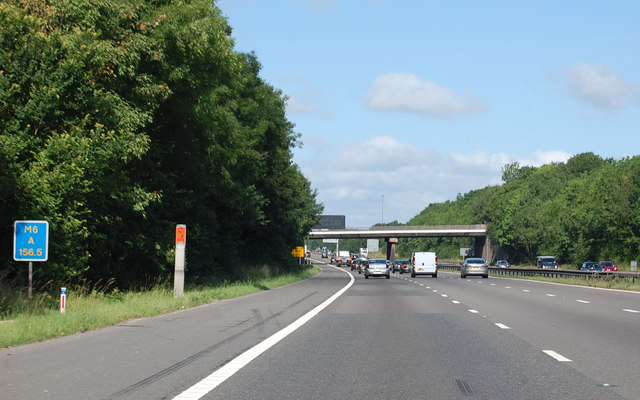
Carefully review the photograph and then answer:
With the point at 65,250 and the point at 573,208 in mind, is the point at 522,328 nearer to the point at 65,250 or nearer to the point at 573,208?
the point at 65,250

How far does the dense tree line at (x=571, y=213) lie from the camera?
91.9m

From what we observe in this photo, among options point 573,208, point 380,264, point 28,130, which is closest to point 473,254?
point 573,208

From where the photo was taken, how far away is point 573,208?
357 feet

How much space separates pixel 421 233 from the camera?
135 m

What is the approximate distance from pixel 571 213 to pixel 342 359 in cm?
9903

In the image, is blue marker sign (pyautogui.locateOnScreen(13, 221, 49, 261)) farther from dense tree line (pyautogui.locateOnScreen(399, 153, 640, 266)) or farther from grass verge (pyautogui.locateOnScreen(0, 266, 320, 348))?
dense tree line (pyautogui.locateOnScreen(399, 153, 640, 266))

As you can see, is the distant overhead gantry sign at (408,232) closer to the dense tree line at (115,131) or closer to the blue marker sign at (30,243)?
the dense tree line at (115,131)

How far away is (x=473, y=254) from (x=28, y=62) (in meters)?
142

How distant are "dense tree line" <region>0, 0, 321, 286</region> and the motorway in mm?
4891

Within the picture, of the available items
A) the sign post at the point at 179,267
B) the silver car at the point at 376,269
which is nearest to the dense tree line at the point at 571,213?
the silver car at the point at 376,269

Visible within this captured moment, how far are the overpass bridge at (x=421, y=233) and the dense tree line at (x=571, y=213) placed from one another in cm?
296

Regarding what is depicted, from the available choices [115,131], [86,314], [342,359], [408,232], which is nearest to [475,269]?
[115,131]

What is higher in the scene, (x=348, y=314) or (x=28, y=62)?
(x=28, y=62)

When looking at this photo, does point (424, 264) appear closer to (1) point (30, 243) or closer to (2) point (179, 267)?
(2) point (179, 267)
